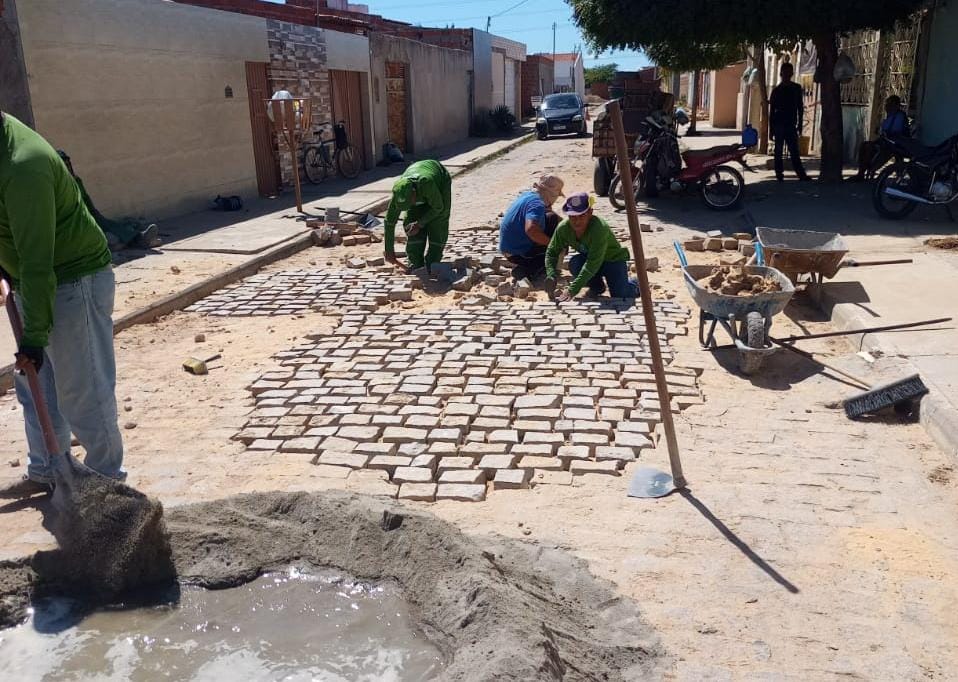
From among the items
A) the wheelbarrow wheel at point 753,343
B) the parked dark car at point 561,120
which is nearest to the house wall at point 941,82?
the wheelbarrow wheel at point 753,343

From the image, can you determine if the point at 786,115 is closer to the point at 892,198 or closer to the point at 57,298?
the point at 892,198

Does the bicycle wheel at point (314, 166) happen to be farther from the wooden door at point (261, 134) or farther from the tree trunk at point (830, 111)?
the tree trunk at point (830, 111)

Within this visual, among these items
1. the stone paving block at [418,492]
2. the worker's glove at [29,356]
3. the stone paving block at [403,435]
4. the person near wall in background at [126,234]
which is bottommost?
the stone paving block at [418,492]

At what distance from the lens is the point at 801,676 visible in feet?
9.35

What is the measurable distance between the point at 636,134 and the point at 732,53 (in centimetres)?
387

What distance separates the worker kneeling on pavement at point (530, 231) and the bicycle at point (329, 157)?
10477 millimetres

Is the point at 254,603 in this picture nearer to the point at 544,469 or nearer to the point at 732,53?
the point at 544,469

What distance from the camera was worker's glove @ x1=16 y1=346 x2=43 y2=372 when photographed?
3.41m

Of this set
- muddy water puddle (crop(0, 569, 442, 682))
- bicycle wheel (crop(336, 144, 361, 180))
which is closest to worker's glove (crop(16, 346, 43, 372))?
muddy water puddle (crop(0, 569, 442, 682))

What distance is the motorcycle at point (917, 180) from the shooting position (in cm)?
1034

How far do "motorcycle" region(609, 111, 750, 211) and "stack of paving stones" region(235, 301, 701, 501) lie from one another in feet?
18.9

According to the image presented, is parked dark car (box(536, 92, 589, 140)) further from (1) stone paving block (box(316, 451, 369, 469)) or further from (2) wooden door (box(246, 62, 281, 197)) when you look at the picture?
(1) stone paving block (box(316, 451, 369, 469))

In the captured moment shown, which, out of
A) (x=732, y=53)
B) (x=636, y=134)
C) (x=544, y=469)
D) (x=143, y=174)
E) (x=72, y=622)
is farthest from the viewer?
(x=732, y=53)

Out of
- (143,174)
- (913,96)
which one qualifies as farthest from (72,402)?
(913,96)
